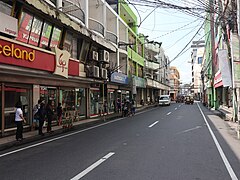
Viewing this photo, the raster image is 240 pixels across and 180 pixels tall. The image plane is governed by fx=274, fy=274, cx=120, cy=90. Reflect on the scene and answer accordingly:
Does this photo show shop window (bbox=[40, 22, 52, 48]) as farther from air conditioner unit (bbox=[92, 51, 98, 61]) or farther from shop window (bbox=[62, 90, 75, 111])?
air conditioner unit (bbox=[92, 51, 98, 61])

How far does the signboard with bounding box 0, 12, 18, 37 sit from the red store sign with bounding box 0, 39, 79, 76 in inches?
18.0

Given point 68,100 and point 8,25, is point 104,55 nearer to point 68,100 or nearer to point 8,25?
point 68,100

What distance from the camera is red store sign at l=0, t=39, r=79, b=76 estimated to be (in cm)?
1123

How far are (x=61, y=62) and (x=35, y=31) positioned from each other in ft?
7.57

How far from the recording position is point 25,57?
12695 millimetres

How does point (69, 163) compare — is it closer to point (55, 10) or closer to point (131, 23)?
point (55, 10)

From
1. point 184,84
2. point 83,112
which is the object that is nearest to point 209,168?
point 83,112

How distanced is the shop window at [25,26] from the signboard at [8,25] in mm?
1650

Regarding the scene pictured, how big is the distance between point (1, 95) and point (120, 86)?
22.2 meters

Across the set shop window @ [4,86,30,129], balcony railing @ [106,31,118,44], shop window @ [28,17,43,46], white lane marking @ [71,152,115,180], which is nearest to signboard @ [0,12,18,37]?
shop window @ [28,17,43,46]

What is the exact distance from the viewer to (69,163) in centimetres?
735

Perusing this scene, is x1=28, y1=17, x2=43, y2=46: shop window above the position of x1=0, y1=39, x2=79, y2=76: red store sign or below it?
above

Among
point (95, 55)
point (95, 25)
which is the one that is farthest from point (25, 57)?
point (95, 25)

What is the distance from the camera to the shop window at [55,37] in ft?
56.5
